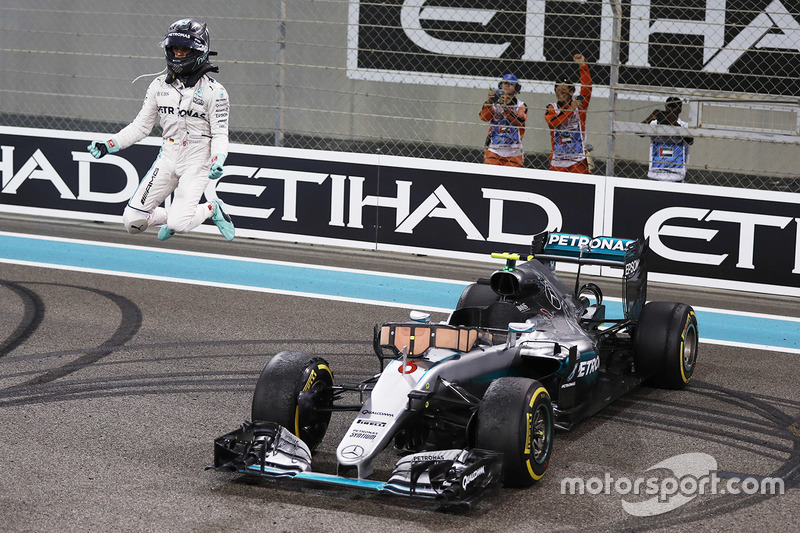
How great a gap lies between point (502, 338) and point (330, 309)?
3488 millimetres

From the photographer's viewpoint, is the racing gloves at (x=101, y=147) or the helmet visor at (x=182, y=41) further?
the racing gloves at (x=101, y=147)

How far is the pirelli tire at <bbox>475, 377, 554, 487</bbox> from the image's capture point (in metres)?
5.35

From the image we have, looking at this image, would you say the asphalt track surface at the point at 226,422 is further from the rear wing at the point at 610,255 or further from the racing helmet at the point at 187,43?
the racing helmet at the point at 187,43

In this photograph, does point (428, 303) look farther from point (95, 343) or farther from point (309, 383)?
point (309, 383)

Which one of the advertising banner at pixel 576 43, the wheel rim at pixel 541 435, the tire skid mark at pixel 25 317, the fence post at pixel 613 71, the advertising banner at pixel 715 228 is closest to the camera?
the wheel rim at pixel 541 435

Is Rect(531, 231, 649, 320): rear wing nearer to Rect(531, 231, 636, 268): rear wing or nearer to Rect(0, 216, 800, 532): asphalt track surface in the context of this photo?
Rect(531, 231, 636, 268): rear wing

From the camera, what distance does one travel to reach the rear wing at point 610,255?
24.7 ft

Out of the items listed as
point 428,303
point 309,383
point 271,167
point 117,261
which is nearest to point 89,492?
point 309,383

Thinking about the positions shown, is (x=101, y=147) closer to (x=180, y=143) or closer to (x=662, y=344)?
(x=180, y=143)

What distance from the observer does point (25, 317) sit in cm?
887

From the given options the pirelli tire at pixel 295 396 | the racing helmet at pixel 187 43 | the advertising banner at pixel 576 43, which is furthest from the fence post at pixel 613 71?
the pirelli tire at pixel 295 396

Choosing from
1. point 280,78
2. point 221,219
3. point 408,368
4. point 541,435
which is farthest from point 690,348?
point 280,78

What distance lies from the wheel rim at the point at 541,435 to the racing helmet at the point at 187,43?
4.71 meters

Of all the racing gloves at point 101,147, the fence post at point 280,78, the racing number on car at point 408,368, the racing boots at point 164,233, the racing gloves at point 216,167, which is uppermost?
the fence post at point 280,78
